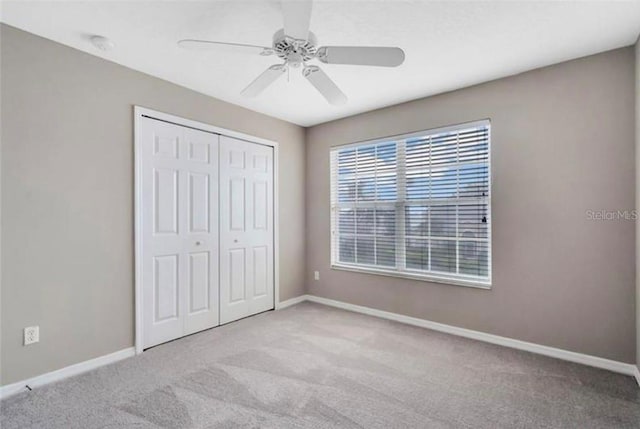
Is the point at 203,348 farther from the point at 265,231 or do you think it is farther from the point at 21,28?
the point at 21,28

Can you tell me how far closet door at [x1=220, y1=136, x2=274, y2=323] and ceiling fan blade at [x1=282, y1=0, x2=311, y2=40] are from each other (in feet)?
6.69

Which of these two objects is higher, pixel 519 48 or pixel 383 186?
pixel 519 48

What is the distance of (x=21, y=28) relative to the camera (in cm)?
220

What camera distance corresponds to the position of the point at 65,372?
2.41 meters

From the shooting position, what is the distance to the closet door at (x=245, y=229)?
11.8 feet

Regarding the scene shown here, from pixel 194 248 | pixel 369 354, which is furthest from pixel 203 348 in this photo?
pixel 369 354

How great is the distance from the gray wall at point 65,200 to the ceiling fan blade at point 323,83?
166cm

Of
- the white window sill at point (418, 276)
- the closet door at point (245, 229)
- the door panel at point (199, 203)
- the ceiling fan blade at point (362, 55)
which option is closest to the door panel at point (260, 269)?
the closet door at point (245, 229)

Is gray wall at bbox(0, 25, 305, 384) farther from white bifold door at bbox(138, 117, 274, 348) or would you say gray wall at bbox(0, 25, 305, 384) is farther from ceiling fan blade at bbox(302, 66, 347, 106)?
ceiling fan blade at bbox(302, 66, 347, 106)

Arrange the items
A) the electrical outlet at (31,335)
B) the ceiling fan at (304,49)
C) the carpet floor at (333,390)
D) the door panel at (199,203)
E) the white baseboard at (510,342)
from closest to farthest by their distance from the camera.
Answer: the ceiling fan at (304,49)
the carpet floor at (333,390)
the electrical outlet at (31,335)
the white baseboard at (510,342)
the door panel at (199,203)

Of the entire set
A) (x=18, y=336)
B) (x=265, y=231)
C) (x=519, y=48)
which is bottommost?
(x=18, y=336)

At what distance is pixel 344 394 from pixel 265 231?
2.32 meters

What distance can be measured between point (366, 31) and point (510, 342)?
116 inches

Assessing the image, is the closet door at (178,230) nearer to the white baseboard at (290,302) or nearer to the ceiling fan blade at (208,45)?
the white baseboard at (290,302)
